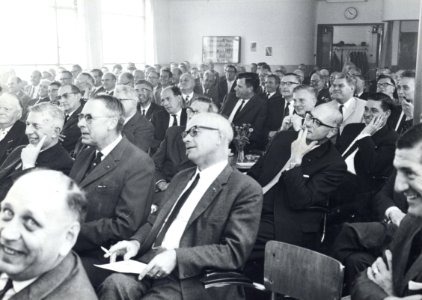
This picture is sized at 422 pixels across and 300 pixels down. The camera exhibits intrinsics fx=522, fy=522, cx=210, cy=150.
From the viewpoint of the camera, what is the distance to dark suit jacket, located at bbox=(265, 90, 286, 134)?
752 centimetres

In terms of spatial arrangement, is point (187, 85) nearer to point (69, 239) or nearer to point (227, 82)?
point (227, 82)

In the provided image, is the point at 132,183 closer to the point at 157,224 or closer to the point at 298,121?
the point at 157,224

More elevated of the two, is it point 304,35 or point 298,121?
point 304,35

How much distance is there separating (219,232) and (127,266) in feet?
1.65

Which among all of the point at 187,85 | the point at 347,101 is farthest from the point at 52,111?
the point at 187,85

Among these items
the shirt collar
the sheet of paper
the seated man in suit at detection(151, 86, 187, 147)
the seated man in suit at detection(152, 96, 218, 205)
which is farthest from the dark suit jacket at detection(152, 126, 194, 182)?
the sheet of paper

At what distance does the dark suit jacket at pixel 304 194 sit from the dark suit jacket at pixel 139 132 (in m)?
1.95

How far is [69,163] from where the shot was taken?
12.6 ft

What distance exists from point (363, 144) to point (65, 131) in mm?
3259

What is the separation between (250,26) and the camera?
1545 centimetres

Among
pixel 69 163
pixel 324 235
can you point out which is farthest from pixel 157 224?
pixel 324 235

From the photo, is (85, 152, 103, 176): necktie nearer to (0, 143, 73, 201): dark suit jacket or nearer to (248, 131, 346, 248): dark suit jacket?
(0, 143, 73, 201): dark suit jacket

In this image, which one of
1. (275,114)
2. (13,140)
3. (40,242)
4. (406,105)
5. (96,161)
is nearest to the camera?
(40,242)

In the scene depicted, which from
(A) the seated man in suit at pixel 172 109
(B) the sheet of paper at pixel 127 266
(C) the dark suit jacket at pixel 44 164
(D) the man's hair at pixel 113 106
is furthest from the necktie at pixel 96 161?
(A) the seated man in suit at pixel 172 109
